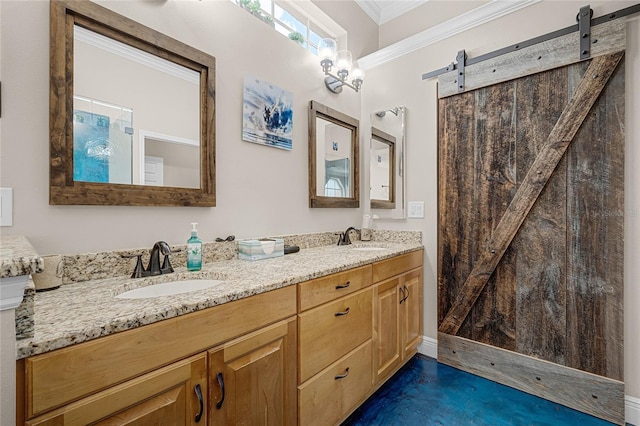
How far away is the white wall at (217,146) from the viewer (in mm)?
1093

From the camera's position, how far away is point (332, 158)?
2492mm

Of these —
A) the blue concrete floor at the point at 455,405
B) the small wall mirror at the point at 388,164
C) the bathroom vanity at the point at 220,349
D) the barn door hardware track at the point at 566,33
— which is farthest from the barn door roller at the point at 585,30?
the blue concrete floor at the point at 455,405

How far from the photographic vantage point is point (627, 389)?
169 centimetres

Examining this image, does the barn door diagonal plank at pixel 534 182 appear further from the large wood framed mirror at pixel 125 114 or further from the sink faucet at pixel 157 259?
the sink faucet at pixel 157 259

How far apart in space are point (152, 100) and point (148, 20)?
37 cm

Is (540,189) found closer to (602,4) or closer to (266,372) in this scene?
(602,4)

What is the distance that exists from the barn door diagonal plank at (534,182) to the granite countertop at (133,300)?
3.52 feet

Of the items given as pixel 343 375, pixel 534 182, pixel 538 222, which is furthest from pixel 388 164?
pixel 343 375

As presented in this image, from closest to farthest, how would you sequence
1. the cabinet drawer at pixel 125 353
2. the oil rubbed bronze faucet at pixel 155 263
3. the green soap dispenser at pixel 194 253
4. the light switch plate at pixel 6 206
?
the cabinet drawer at pixel 125 353 → the light switch plate at pixel 6 206 → the oil rubbed bronze faucet at pixel 155 263 → the green soap dispenser at pixel 194 253

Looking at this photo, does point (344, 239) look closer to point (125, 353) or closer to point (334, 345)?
point (334, 345)

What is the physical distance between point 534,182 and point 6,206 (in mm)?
2681

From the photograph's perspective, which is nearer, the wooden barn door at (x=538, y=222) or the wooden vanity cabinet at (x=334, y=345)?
the wooden vanity cabinet at (x=334, y=345)

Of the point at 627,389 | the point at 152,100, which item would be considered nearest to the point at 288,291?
the point at 152,100

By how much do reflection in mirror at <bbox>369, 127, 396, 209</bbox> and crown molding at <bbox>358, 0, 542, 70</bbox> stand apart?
644 mm
